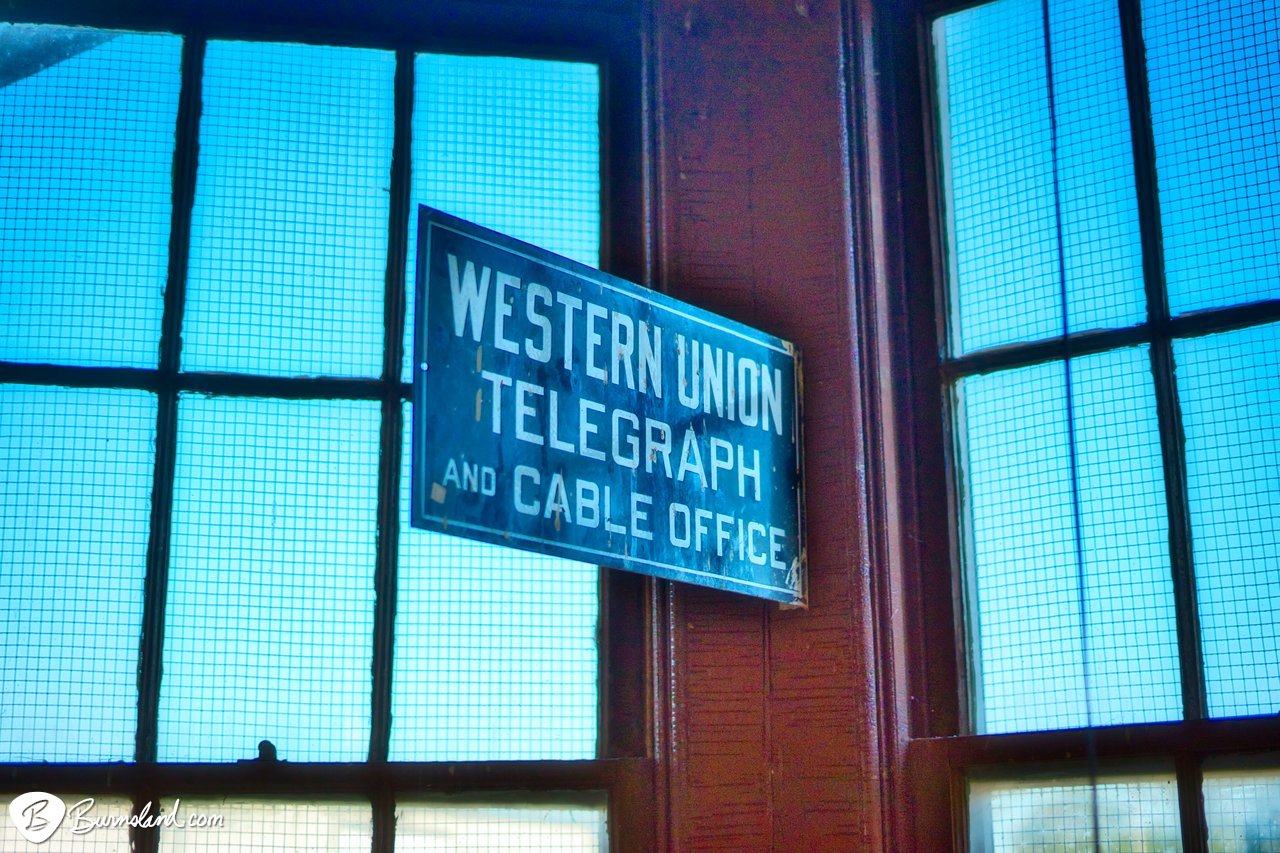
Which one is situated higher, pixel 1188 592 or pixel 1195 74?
pixel 1195 74

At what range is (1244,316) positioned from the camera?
10.3ft

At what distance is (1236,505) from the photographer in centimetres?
306

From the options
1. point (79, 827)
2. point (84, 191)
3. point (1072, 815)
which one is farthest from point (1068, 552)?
point (84, 191)

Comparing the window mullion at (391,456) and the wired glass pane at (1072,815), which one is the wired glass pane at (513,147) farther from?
the wired glass pane at (1072,815)

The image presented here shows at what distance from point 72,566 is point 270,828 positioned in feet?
2.46

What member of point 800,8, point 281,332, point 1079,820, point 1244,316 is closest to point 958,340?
point 1244,316

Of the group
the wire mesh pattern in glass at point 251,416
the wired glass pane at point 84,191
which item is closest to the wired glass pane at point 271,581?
the wire mesh pattern in glass at point 251,416

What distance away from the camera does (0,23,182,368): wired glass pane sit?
3.42 meters

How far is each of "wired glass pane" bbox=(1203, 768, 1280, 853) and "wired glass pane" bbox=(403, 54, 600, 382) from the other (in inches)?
A: 74.3

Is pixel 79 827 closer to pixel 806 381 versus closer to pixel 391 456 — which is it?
pixel 391 456

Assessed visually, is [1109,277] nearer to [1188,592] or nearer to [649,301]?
[1188,592]

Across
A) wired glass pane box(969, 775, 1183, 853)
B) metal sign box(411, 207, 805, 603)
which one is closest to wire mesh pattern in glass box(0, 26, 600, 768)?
metal sign box(411, 207, 805, 603)

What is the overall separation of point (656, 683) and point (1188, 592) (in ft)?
3.87

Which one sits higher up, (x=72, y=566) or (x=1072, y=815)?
(x=72, y=566)
